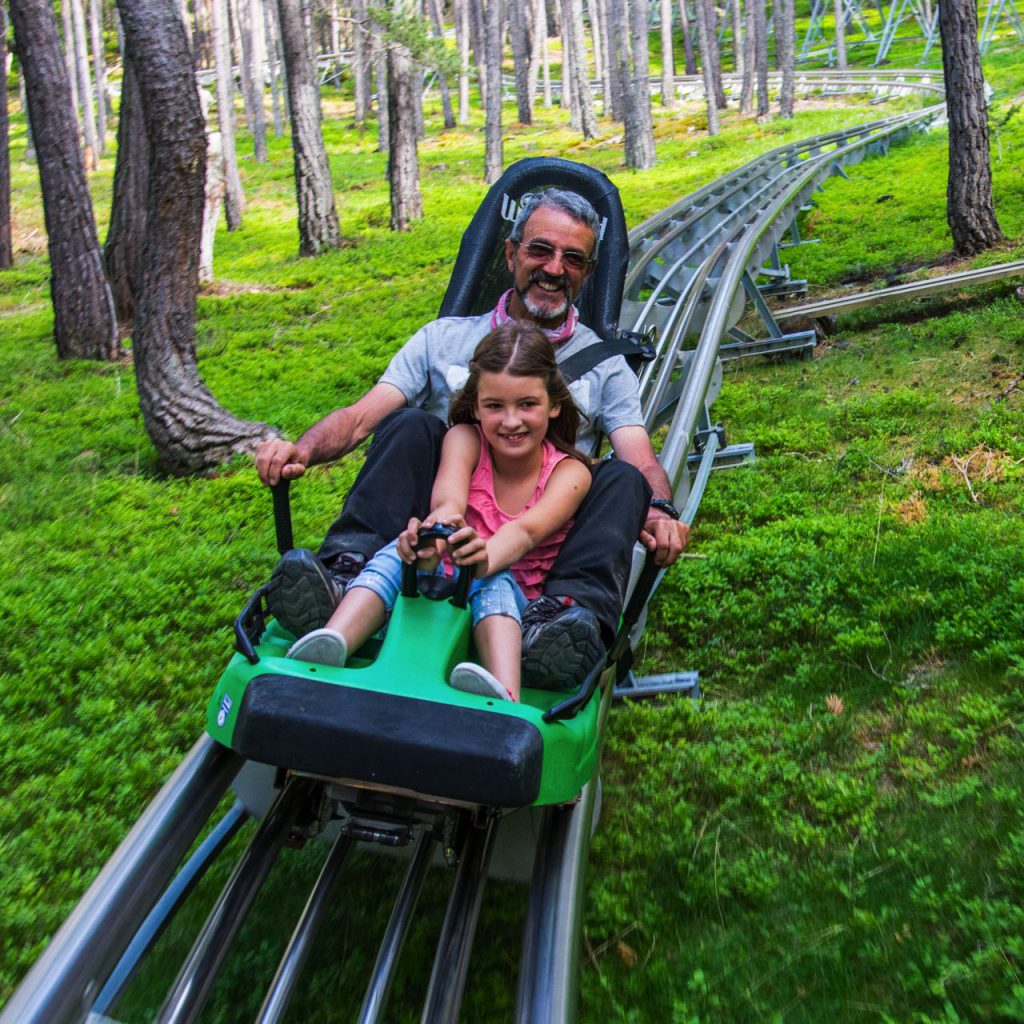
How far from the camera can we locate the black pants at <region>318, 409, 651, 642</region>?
2.62 m

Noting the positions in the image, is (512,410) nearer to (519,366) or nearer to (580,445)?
(519,366)

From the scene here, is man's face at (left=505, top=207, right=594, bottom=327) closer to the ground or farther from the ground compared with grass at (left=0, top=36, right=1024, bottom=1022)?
farther from the ground

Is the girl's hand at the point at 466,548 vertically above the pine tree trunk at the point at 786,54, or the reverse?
the pine tree trunk at the point at 786,54

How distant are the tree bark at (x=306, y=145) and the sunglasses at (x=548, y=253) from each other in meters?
10.3

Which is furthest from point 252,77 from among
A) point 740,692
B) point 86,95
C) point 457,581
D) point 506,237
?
point 457,581

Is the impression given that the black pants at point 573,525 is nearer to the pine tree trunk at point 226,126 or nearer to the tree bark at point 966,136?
the tree bark at point 966,136

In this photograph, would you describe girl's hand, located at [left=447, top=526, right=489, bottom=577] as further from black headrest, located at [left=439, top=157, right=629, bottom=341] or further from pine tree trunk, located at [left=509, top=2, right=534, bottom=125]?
pine tree trunk, located at [left=509, top=2, right=534, bottom=125]

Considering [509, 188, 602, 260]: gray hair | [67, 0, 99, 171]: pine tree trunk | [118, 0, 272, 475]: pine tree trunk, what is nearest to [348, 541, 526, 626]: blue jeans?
[509, 188, 602, 260]: gray hair

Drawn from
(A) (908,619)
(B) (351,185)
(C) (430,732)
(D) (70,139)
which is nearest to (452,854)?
(C) (430,732)

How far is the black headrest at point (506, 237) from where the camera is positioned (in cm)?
401

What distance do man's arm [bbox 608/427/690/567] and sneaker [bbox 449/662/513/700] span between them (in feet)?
2.55

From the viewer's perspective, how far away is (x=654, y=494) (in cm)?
313

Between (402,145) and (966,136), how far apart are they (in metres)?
7.96

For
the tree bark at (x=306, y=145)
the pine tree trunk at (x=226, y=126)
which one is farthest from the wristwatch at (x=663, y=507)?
the pine tree trunk at (x=226, y=126)
